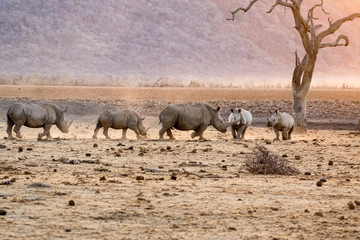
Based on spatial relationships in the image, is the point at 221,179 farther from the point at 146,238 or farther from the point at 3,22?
the point at 3,22

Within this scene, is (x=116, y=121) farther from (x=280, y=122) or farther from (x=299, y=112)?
(x=299, y=112)

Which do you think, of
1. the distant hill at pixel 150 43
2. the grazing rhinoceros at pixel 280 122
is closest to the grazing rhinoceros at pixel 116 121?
the grazing rhinoceros at pixel 280 122

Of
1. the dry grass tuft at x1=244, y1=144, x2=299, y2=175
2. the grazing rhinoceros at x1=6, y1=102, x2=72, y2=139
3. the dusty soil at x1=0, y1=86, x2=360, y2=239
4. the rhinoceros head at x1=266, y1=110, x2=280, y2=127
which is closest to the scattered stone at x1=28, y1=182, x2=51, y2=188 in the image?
the dusty soil at x1=0, y1=86, x2=360, y2=239

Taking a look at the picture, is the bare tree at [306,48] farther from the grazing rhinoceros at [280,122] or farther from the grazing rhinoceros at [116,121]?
the grazing rhinoceros at [116,121]

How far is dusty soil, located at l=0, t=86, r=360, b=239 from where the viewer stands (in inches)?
353

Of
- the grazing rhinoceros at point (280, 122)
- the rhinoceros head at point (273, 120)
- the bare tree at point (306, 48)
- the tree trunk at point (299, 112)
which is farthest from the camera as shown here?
the tree trunk at point (299, 112)

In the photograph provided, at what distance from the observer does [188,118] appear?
75.8 feet

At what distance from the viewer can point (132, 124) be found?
24219 millimetres

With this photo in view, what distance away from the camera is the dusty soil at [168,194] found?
8969mm

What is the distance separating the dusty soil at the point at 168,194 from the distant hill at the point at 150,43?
62980mm

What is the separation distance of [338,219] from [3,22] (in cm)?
8262

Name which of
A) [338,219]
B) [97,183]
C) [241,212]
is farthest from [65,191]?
[338,219]

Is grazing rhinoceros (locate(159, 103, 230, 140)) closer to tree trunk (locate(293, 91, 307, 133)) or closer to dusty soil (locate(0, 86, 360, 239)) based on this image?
dusty soil (locate(0, 86, 360, 239))

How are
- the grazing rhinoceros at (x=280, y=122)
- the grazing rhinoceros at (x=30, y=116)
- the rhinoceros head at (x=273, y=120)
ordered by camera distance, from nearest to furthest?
the grazing rhinoceros at (x=30, y=116) → the rhinoceros head at (x=273, y=120) → the grazing rhinoceros at (x=280, y=122)
